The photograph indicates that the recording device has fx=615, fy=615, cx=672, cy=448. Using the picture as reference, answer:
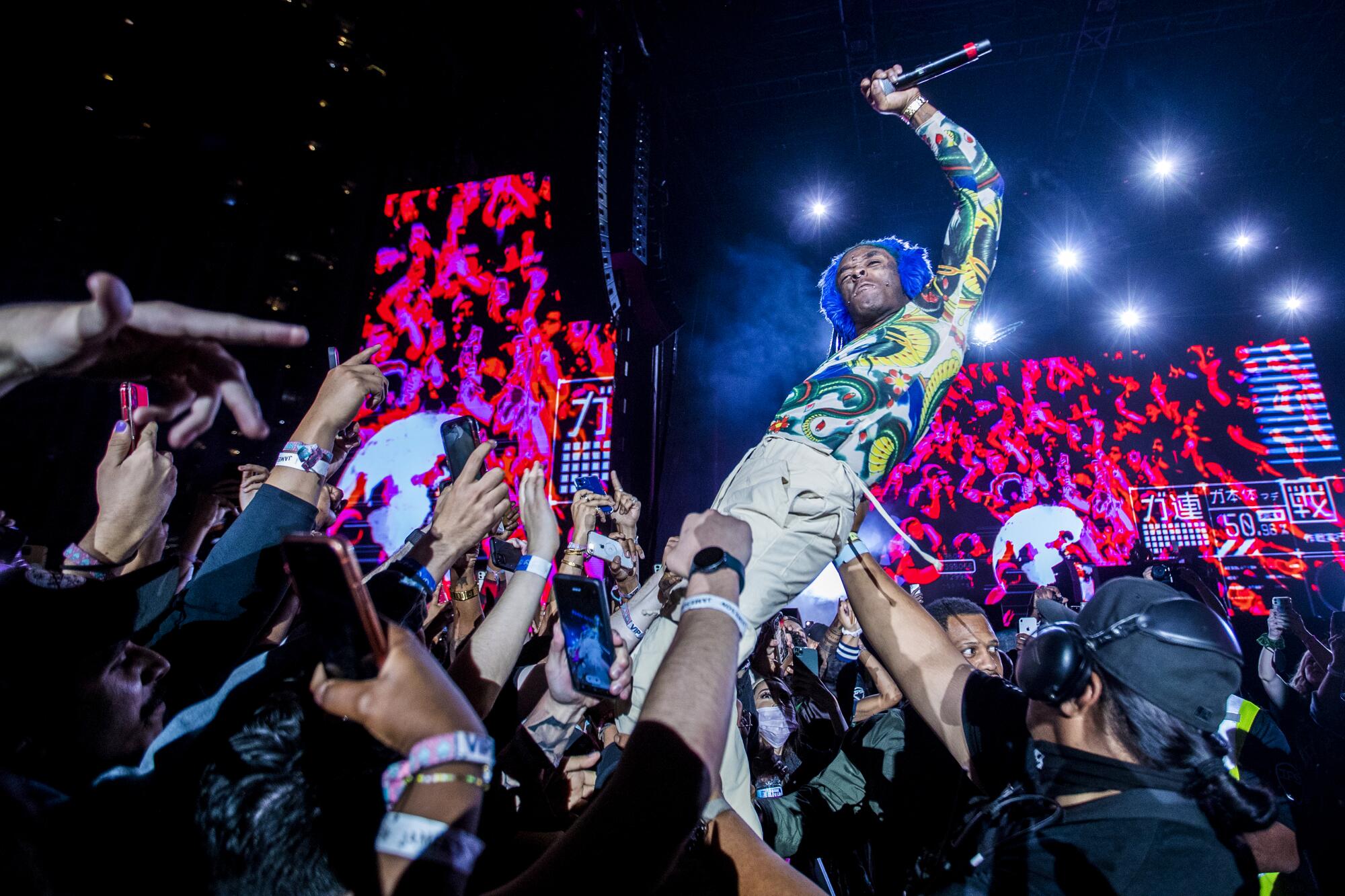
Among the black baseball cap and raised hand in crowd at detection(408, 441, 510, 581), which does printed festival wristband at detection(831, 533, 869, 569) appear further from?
raised hand in crowd at detection(408, 441, 510, 581)

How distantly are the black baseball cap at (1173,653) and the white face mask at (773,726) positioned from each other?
2.48 metres

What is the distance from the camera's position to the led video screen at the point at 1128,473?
10.1 meters

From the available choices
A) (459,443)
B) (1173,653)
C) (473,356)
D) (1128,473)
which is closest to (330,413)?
(459,443)

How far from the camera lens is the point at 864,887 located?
2.93m

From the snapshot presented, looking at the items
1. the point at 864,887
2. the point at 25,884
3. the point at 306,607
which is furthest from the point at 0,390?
the point at 864,887

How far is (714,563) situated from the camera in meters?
1.19

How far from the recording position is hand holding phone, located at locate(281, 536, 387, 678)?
2.57 feet

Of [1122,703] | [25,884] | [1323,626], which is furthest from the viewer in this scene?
[1323,626]

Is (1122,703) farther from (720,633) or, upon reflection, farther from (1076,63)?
(1076,63)

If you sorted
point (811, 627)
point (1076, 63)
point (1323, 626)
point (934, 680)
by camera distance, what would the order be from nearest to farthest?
point (934, 680)
point (1323, 626)
point (811, 627)
point (1076, 63)

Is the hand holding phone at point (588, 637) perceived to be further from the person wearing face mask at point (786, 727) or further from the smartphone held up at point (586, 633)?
the person wearing face mask at point (786, 727)

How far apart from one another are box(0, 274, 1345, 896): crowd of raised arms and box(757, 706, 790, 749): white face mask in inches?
31.8

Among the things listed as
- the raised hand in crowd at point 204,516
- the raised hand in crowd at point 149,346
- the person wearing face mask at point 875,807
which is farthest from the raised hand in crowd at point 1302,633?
the raised hand in crowd at point 204,516

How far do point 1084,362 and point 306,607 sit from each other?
13642mm
